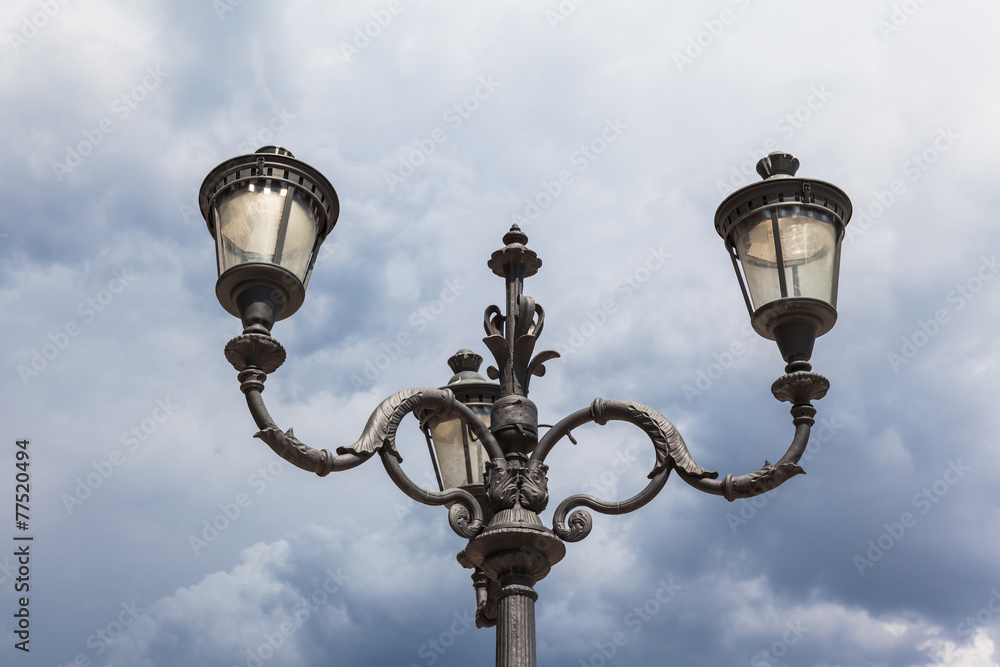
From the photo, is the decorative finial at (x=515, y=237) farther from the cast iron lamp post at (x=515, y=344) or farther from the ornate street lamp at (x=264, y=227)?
the ornate street lamp at (x=264, y=227)

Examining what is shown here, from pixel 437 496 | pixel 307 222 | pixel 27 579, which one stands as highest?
pixel 27 579

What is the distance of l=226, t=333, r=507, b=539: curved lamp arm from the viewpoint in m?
4.63

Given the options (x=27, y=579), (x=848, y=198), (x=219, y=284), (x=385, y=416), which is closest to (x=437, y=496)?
(x=385, y=416)

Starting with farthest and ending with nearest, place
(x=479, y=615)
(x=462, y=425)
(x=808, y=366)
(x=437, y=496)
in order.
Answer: (x=462, y=425) < (x=479, y=615) < (x=808, y=366) < (x=437, y=496)

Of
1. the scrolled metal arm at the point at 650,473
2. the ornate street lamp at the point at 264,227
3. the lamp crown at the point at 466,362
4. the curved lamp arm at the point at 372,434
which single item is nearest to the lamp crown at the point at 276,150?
the ornate street lamp at the point at 264,227

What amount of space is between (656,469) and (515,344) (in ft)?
3.06

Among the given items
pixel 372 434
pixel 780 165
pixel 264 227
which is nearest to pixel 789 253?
pixel 780 165

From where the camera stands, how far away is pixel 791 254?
5363 mm

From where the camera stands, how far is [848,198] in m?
5.62

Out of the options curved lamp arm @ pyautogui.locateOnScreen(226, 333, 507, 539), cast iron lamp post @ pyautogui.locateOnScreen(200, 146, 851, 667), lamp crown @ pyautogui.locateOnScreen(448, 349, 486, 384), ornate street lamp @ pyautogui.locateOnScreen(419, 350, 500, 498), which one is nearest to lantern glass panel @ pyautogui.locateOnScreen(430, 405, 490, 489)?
ornate street lamp @ pyautogui.locateOnScreen(419, 350, 500, 498)

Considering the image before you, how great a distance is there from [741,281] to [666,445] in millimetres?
1054

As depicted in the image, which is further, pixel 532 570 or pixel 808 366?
pixel 808 366

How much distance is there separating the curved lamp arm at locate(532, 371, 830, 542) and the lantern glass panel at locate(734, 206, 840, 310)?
0.71 m

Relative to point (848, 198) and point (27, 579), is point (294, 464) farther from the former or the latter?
point (27, 579)
